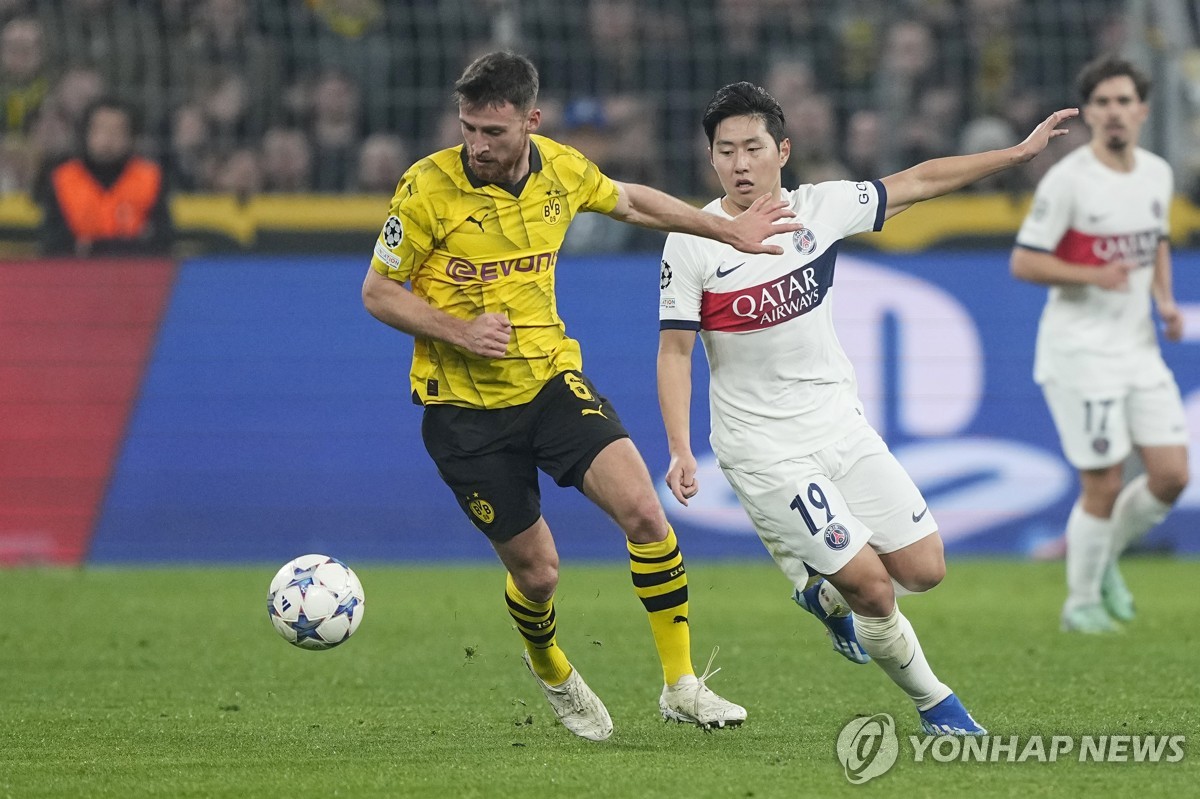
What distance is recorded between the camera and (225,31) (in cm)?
1334

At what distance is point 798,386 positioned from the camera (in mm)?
6379

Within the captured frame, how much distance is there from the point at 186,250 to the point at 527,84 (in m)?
7.38

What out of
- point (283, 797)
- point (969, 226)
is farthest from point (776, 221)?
point (969, 226)

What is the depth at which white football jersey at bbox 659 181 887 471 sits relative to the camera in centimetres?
634

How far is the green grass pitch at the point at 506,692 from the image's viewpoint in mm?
5473

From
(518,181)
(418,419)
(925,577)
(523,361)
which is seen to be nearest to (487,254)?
(518,181)

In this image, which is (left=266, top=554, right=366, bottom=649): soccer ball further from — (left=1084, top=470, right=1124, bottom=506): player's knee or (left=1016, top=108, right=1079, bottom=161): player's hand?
(left=1084, top=470, right=1124, bottom=506): player's knee

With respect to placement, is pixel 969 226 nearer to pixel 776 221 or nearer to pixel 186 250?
pixel 186 250

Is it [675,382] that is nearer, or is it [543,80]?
[675,382]

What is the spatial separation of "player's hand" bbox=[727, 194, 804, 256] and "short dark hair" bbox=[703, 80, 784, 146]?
305 millimetres

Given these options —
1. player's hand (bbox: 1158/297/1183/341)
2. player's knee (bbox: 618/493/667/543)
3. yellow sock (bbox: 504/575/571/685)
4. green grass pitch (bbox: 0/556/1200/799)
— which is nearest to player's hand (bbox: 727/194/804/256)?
player's knee (bbox: 618/493/667/543)

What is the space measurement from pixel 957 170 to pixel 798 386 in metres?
0.92

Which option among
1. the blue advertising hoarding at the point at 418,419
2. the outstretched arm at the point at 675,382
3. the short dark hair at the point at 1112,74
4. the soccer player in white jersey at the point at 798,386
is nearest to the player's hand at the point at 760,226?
the soccer player in white jersey at the point at 798,386

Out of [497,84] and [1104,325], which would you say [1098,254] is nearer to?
[1104,325]
